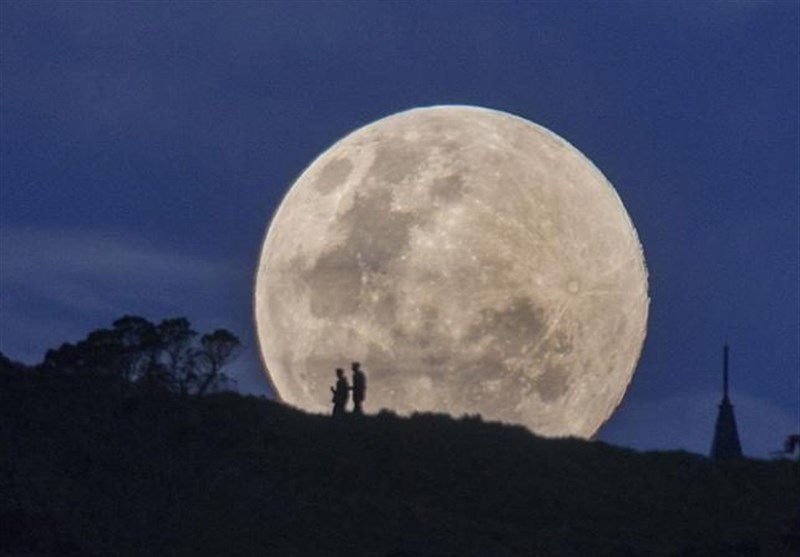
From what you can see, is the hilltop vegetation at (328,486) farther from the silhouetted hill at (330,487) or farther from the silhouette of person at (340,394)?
the silhouette of person at (340,394)

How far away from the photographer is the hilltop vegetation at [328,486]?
44156 mm

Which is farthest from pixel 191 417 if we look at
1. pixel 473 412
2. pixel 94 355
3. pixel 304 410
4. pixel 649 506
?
pixel 94 355

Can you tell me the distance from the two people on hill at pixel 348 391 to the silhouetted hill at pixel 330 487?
295 millimetres

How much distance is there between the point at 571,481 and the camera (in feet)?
161

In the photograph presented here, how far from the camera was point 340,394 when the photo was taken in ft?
162

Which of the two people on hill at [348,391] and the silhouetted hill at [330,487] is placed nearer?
the silhouetted hill at [330,487]

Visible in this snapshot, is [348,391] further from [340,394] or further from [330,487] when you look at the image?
[330,487]

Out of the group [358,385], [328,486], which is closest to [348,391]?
Result: [358,385]

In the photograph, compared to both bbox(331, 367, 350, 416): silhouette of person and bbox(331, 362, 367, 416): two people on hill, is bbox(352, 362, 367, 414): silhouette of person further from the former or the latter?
bbox(331, 367, 350, 416): silhouette of person

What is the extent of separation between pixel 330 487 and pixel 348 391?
3.29m

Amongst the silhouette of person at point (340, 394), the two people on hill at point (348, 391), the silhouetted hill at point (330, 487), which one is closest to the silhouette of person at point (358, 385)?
the two people on hill at point (348, 391)

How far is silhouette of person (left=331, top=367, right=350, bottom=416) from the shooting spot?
4938 cm

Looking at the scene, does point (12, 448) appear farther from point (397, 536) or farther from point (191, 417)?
point (397, 536)

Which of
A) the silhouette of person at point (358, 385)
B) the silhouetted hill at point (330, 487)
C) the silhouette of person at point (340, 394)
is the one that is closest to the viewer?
the silhouetted hill at point (330, 487)
